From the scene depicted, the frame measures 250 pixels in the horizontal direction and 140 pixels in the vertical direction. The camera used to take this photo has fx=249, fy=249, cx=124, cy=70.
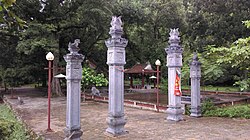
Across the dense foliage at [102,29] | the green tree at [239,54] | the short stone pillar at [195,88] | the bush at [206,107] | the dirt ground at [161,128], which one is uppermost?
the dense foliage at [102,29]

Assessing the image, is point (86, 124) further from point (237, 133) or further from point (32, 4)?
point (32, 4)

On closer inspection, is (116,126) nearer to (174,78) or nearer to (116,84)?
(116,84)

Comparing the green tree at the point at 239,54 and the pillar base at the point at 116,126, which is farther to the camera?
the green tree at the point at 239,54

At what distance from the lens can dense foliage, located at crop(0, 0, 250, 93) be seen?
1895 cm

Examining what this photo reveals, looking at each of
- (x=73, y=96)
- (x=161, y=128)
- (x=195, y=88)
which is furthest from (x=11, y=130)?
(x=195, y=88)

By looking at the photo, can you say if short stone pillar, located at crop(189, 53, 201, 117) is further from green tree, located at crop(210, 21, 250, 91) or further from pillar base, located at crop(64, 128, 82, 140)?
pillar base, located at crop(64, 128, 82, 140)

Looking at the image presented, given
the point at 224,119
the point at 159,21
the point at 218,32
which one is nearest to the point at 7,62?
the point at 159,21

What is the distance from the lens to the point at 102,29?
23.0 m

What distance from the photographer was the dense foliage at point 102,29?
19.0m

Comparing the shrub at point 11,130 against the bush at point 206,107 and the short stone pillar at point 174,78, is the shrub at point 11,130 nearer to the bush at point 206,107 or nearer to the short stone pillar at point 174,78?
the short stone pillar at point 174,78

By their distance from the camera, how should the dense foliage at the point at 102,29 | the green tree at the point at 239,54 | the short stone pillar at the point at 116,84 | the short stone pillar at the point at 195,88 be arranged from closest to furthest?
the short stone pillar at the point at 116,84 < the green tree at the point at 239,54 < the short stone pillar at the point at 195,88 < the dense foliage at the point at 102,29

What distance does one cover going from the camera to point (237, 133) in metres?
8.31

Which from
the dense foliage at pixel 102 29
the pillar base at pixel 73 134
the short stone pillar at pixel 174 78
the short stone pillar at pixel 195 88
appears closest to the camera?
the pillar base at pixel 73 134

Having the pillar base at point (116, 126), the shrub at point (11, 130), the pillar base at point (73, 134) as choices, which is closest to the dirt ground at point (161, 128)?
the pillar base at point (116, 126)
